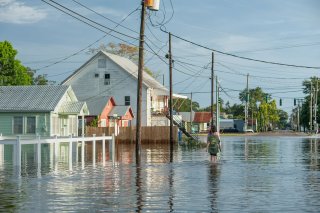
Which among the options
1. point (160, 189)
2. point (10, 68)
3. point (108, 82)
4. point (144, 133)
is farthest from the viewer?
point (108, 82)

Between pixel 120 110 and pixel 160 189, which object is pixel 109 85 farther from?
pixel 160 189

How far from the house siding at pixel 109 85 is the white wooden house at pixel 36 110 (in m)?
17.6

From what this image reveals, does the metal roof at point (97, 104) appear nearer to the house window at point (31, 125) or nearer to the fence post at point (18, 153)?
the house window at point (31, 125)

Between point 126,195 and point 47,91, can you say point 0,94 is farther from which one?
point 126,195

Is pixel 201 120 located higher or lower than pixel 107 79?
lower

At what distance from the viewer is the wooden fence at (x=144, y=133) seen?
188 feet

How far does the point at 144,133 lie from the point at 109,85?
52.2ft

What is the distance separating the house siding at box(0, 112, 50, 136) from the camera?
50844 mm

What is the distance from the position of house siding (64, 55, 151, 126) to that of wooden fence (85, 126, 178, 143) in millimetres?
14274

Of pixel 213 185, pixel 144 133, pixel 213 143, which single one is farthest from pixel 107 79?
pixel 213 185

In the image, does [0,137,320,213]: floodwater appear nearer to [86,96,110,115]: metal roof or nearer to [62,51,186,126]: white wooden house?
[86,96,110,115]: metal roof

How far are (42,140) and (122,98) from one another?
46917 millimetres

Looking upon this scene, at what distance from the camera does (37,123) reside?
2012 inches

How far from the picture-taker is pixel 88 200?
14383 millimetres
